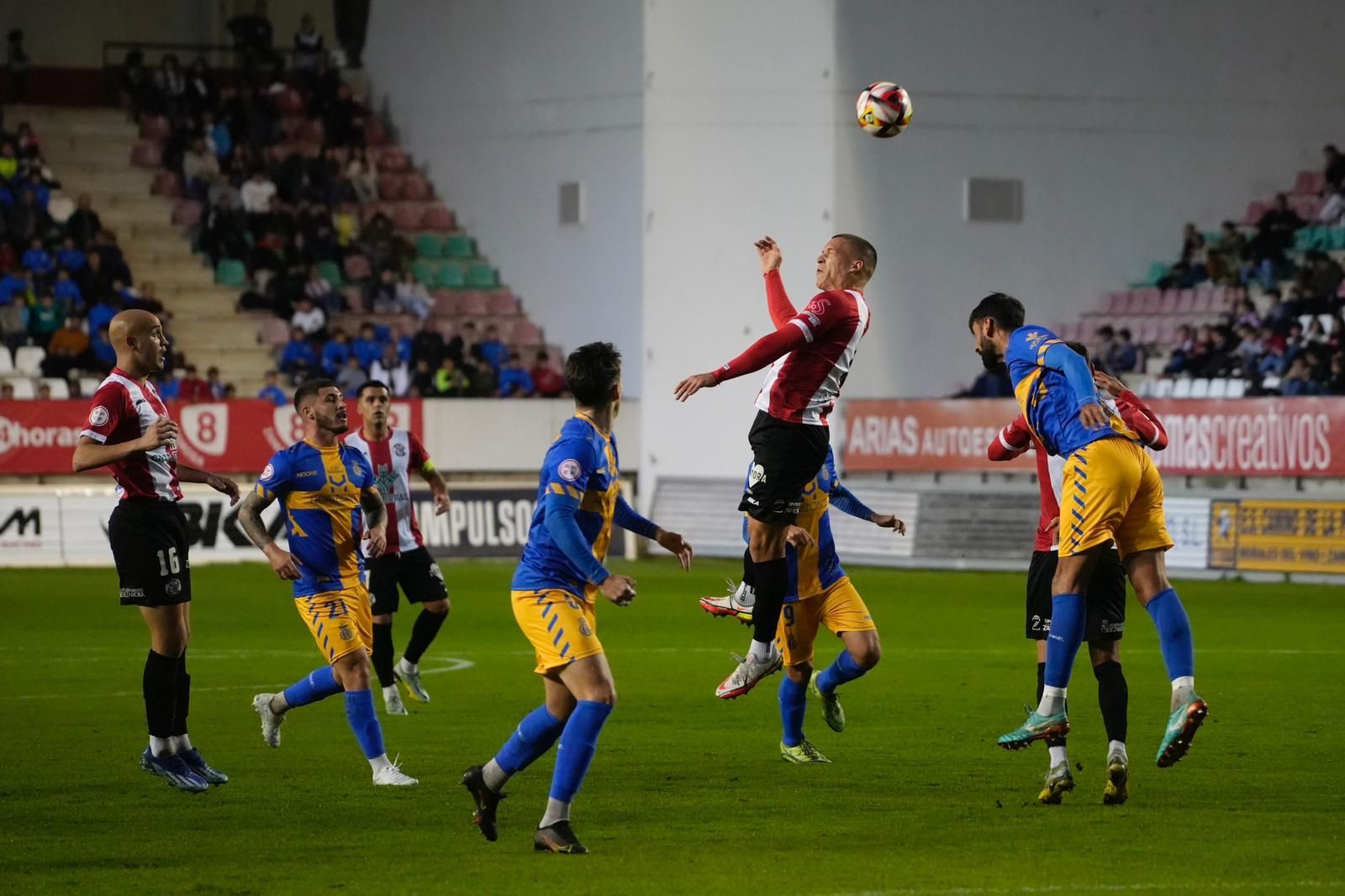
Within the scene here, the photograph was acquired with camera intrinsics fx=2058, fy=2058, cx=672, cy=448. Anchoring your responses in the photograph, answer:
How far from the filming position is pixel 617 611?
22.3 m

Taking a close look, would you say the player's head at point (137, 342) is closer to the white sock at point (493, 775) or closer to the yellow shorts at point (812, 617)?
the white sock at point (493, 775)

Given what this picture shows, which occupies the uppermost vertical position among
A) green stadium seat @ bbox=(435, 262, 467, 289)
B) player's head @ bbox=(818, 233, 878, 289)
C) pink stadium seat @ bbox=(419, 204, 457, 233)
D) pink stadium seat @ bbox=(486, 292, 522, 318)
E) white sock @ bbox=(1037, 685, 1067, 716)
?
pink stadium seat @ bbox=(419, 204, 457, 233)

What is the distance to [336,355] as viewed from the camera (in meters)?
32.7

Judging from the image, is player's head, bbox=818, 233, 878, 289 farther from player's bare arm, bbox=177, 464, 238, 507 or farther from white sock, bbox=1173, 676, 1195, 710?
player's bare arm, bbox=177, 464, 238, 507

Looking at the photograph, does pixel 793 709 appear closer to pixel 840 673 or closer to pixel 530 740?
pixel 840 673

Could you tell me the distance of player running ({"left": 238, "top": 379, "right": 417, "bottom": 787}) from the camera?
10328mm

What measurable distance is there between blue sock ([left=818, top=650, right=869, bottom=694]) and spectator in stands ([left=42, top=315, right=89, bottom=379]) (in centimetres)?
2161

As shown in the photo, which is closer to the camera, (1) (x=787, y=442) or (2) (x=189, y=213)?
(1) (x=787, y=442)

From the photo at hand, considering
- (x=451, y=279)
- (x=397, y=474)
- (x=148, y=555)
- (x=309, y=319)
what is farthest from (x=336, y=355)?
(x=148, y=555)

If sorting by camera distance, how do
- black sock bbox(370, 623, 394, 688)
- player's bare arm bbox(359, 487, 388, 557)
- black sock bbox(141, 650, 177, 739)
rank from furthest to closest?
black sock bbox(370, 623, 394, 688) → player's bare arm bbox(359, 487, 388, 557) → black sock bbox(141, 650, 177, 739)

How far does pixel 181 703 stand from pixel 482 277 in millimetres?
26964

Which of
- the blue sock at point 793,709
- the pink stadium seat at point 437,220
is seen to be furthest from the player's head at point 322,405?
the pink stadium seat at point 437,220

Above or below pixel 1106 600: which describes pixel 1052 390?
above

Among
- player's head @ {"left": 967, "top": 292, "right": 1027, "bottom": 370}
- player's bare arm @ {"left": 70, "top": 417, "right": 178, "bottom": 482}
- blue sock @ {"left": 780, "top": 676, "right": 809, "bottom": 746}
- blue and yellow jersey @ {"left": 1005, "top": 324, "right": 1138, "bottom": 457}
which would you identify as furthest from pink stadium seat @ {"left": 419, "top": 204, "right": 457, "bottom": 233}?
blue and yellow jersey @ {"left": 1005, "top": 324, "right": 1138, "bottom": 457}
